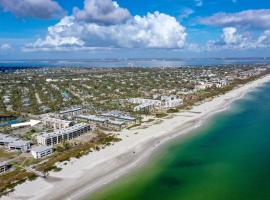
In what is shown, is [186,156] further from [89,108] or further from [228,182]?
[89,108]

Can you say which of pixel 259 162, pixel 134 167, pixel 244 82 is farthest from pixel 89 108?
pixel 244 82

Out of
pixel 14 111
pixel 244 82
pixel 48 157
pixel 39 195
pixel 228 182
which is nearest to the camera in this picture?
pixel 39 195

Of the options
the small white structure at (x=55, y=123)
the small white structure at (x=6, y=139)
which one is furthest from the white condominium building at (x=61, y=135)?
the small white structure at (x=6, y=139)

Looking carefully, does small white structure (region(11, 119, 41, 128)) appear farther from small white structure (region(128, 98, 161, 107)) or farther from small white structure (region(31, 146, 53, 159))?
small white structure (region(128, 98, 161, 107))

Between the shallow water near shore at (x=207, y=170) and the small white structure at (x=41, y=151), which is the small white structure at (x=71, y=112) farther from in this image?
the shallow water near shore at (x=207, y=170)

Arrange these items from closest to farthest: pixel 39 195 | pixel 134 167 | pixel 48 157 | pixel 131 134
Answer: pixel 39 195 < pixel 134 167 < pixel 48 157 < pixel 131 134

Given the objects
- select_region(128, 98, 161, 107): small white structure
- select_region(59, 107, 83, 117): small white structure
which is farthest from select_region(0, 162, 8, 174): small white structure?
select_region(128, 98, 161, 107): small white structure

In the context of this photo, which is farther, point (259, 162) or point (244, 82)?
point (244, 82)
